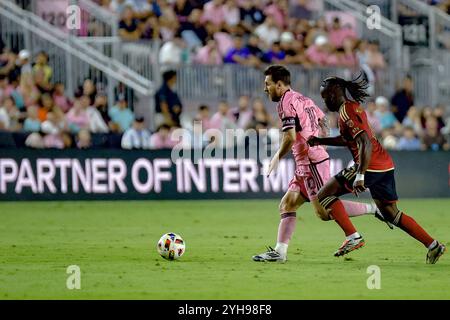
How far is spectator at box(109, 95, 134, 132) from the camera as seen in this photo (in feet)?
79.8

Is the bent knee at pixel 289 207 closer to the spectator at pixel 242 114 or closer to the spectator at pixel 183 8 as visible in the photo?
the spectator at pixel 242 114

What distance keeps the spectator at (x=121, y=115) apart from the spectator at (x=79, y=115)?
0.85 m

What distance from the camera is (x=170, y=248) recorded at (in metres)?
13.0

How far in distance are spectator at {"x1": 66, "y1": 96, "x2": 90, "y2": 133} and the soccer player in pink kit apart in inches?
435

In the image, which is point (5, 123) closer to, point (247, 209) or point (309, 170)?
point (247, 209)

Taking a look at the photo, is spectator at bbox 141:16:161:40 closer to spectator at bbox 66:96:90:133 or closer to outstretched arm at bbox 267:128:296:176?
spectator at bbox 66:96:90:133

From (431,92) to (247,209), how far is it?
831 centimetres

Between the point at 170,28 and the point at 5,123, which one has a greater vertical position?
the point at 170,28

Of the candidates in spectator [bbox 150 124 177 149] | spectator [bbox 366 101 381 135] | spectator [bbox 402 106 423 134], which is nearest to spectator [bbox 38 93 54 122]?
spectator [bbox 150 124 177 149]

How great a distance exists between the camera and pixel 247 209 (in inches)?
846

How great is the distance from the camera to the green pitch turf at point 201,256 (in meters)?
10.6

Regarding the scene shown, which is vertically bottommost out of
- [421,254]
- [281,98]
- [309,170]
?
[421,254]
